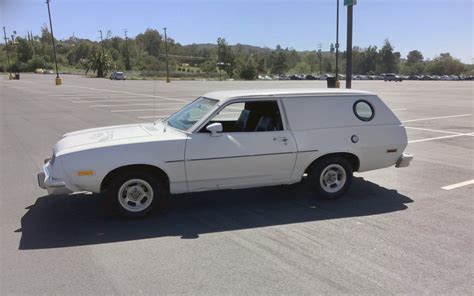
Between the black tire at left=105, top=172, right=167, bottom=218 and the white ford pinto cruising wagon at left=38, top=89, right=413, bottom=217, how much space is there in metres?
0.01

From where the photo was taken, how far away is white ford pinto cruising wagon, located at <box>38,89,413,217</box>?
5.21 meters

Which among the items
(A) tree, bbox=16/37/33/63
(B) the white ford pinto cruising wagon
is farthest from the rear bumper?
(A) tree, bbox=16/37/33/63

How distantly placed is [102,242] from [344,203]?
3209mm

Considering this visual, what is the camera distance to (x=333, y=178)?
246 inches

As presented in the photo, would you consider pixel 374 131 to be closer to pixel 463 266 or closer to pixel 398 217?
pixel 398 217

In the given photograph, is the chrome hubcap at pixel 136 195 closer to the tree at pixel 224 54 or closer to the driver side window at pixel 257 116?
the driver side window at pixel 257 116

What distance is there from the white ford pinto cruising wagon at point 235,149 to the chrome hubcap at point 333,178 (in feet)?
0.05

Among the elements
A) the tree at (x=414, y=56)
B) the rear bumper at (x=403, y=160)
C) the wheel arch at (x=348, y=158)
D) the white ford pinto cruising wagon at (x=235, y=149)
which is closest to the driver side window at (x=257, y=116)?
the white ford pinto cruising wagon at (x=235, y=149)

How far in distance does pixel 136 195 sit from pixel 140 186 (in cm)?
12

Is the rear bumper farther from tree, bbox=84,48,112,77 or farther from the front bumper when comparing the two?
tree, bbox=84,48,112,77

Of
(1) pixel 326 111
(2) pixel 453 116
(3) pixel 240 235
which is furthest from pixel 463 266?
(2) pixel 453 116

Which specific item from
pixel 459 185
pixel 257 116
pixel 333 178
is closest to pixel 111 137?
pixel 257 116

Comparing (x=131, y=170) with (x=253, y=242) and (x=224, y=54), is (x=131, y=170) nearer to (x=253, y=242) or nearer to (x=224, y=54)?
(x=253, y=242)

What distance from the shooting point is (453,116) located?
1725 centimetres
